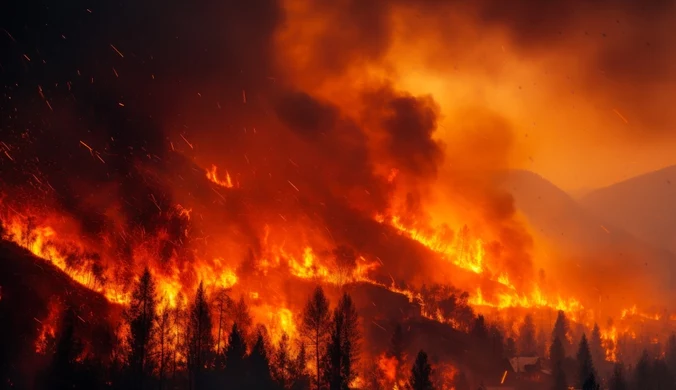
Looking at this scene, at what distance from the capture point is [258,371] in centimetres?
8738

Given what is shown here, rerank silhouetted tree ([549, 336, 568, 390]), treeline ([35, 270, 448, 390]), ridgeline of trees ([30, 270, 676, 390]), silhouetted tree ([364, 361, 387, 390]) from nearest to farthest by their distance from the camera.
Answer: treeline ([35, 270, 448, 390]) < ridgeline of trees ([30, 270, 676, 390]) < silhouetted tree ([364, 361, 387, 390]) < silhouetted tree ([549, 336, 568, 390])

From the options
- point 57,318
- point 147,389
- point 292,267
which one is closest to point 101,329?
point 57,318

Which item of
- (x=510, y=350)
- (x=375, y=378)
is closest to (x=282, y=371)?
(x=375, y=378)

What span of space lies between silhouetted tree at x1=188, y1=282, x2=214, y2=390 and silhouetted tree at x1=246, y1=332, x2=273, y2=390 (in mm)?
6488

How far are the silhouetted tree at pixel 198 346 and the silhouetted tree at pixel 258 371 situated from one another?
6488mm

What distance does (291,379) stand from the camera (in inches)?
3861

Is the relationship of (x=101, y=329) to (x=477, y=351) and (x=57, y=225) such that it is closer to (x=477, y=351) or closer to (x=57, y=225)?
(x=57, y=225)

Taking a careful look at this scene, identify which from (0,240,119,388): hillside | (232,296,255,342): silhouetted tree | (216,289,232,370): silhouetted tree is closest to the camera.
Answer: (0,240,119,388): hillside

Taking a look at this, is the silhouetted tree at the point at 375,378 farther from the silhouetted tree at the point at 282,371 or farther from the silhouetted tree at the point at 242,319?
the silhouetted tree at the point at 242,319

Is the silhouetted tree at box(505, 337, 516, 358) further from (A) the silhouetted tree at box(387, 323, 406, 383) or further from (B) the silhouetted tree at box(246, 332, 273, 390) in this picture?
(B) the silhouetted tree at box(246, 332, 273, 390)

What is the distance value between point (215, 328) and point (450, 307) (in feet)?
238

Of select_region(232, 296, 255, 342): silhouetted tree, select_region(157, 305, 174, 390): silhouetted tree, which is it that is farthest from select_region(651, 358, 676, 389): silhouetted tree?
select_region(157, 305, 174, 390): silhouetted tree

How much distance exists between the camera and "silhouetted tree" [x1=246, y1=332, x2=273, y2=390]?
86.6 m

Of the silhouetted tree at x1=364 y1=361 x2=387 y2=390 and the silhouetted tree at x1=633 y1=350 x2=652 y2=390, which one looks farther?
the silhouetted tree at x1=633 y1=350 x2=652 y2=390
